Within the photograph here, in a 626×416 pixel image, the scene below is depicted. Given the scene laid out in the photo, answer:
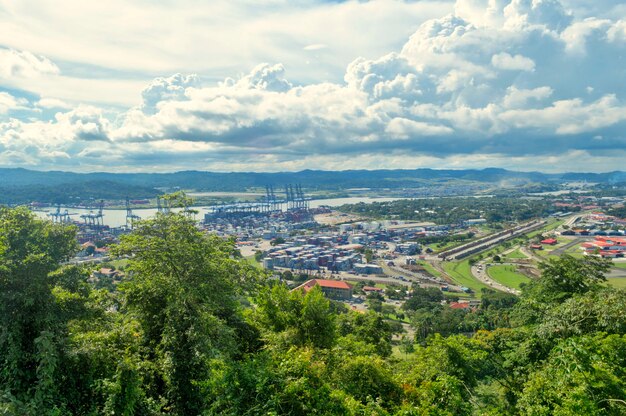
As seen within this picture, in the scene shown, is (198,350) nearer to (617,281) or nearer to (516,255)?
(617,281)

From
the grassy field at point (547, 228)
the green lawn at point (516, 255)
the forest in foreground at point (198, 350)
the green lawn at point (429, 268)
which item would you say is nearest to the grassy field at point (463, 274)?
the green lawn at point (429, 268)

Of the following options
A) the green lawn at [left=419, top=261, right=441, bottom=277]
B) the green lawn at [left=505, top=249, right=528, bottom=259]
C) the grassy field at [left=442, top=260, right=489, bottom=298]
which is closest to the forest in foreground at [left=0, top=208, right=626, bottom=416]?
the grassy field at [left=442, top=260, right=489, bottom=298]

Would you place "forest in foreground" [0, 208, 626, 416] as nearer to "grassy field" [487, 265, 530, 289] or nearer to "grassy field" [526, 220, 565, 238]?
"grassy field" [487, 265, 530, 289]

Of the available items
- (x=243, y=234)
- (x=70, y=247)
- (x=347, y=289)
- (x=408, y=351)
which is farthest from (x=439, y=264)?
(x=70, y=247)

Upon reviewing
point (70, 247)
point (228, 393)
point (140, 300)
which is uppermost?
point (70, 247)

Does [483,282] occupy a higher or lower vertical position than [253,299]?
lower

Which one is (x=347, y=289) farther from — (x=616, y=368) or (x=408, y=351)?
(x=616, y=368)

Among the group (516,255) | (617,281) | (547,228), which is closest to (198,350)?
(617,281)
